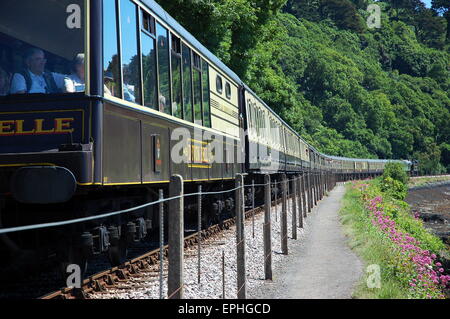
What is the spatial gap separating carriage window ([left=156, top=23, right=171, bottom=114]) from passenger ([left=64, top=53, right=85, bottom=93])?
2.09 m

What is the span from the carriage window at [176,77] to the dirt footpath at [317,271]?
9.83ft

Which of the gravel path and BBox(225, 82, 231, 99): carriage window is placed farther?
BBox(225, 82, 231, 99): carriage window

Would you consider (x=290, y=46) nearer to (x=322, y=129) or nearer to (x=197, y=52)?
(x=322, y=129)

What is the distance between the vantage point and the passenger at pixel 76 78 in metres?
6.80

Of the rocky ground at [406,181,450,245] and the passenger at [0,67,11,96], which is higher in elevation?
the passenger at [0,67,11,96]

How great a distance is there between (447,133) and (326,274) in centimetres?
13340

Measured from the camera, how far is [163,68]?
912cm

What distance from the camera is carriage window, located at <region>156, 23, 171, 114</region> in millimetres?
8953

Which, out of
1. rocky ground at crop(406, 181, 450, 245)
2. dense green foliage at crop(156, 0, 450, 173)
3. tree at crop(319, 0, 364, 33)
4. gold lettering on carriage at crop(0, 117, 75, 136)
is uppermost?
tree at crop(319, 0, 364, 33)

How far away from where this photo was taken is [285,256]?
11.5 metres

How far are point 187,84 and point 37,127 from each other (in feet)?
13.6

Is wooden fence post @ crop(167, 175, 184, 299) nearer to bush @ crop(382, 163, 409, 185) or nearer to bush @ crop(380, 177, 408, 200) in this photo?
bush @ crop(380, 177, 408, 200)

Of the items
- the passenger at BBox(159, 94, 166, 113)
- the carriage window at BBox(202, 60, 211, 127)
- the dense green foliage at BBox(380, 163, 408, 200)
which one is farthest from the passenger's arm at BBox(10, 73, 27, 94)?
the dense green foliage at BBox(380, 163, 408, 200)

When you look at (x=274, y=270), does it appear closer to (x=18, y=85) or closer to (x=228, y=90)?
(x=18, y=85)
